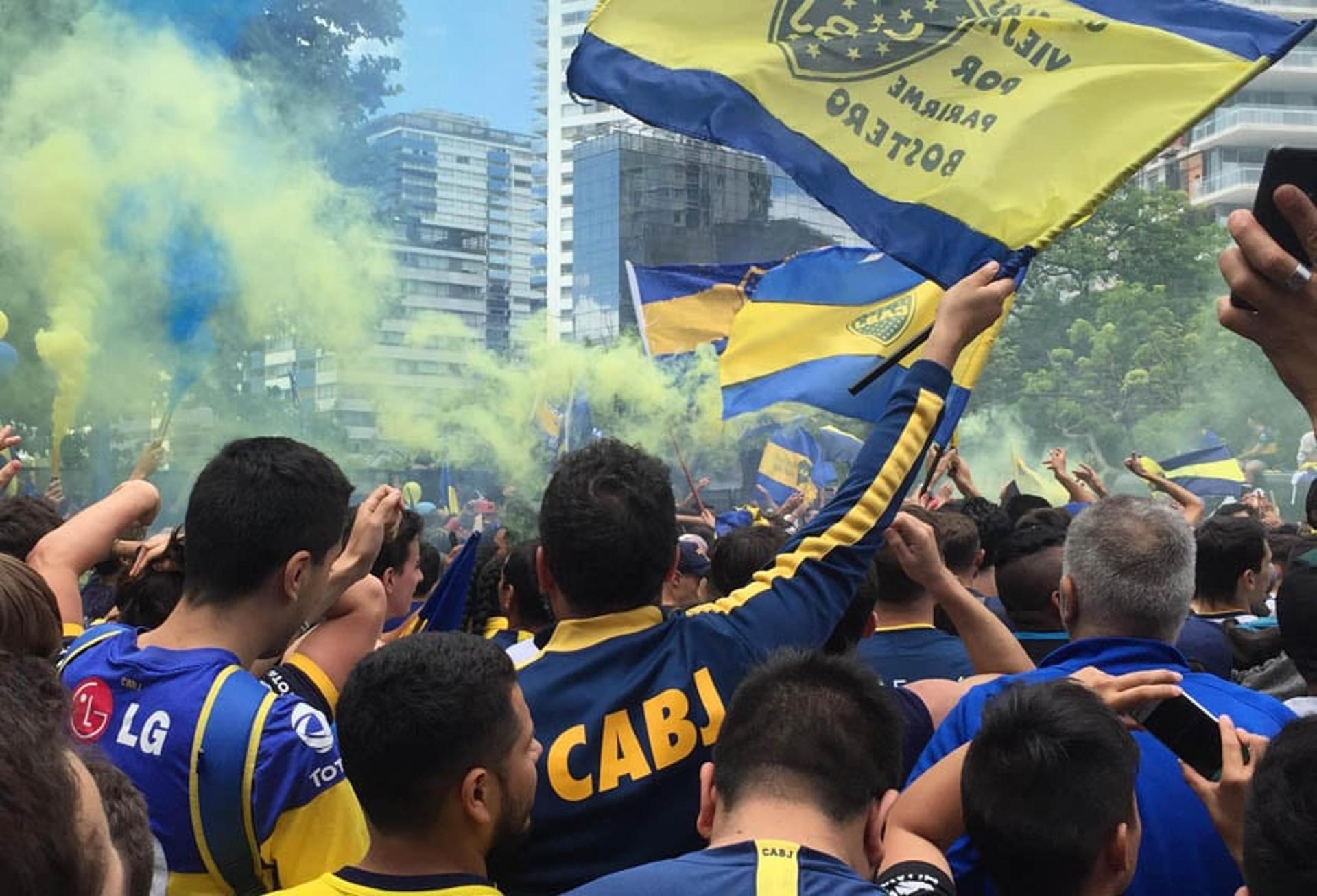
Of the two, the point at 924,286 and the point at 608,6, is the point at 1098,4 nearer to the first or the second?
the point at 608,6

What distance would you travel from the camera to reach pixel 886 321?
6965 millimetres

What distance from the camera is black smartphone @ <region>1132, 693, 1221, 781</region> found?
2174mm

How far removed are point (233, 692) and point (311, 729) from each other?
0.53 ft

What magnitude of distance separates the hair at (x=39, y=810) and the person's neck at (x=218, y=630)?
1383 mm

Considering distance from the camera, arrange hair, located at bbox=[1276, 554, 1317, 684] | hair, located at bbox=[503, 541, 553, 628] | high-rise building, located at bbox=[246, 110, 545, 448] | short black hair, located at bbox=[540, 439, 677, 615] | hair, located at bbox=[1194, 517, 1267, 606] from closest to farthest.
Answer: short black hair, located at bbox=[540, 439, 677, 615], hair, located at bbox=[1276, 554, 1317, 684], hair, located at bbox=[503, 541, 553, 628], hair, located at bbox=[1194, 517, 1267, 606], high-rise building, located at bbox=[246, 110, 545, 448]

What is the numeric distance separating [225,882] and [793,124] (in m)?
2.87

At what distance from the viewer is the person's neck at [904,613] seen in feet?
12.6

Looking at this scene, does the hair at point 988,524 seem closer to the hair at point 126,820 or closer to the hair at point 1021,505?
the hair at point 1021,505

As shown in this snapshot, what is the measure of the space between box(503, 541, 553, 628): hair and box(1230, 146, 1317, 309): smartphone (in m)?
2.85

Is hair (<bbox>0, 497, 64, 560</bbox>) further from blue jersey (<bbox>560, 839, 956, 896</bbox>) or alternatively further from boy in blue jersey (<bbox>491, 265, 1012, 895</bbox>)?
blue jersey (<bbox>560, 839, 956, 896</bbox>)

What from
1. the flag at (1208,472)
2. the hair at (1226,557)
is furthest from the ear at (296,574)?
the flag at (1208,472)

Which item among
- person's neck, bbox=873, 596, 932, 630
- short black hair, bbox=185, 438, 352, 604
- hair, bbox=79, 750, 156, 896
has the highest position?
short black hair, bbox=185, 438, 352, 604

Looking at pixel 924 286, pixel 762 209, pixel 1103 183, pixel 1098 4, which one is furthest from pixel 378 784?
pixel 762 209

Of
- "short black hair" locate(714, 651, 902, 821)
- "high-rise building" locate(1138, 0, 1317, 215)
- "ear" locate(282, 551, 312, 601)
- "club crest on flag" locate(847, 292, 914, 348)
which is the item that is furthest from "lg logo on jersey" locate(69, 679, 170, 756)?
"high-rise building" locate(1138, 0, 1317, 215)
